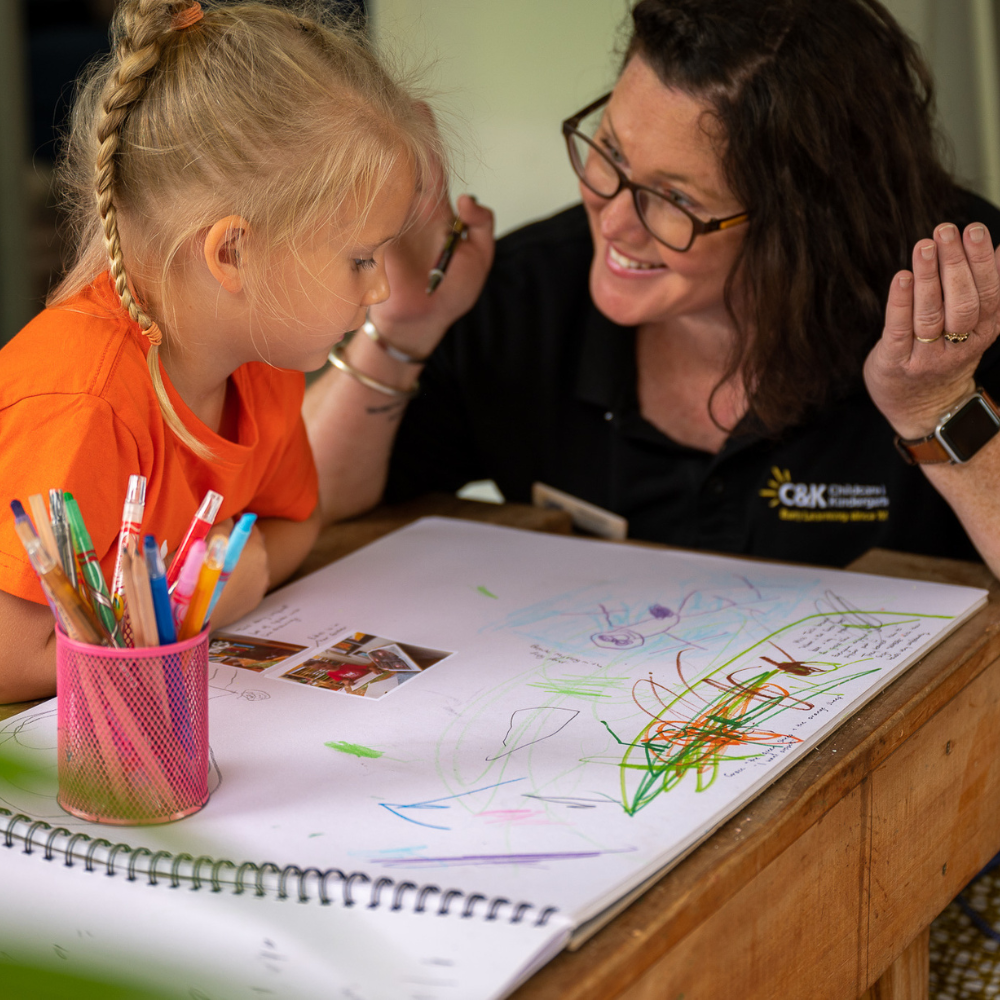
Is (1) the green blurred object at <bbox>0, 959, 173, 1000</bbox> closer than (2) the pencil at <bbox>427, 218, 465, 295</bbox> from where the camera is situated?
Yes

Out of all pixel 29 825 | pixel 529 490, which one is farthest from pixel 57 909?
pixel 529 490

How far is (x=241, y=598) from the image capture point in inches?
33.2

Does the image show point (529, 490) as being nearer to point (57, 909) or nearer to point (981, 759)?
point (981, 759)

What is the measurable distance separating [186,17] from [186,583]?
1.37ft

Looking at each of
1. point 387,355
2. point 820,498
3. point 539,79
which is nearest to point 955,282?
point 820,498

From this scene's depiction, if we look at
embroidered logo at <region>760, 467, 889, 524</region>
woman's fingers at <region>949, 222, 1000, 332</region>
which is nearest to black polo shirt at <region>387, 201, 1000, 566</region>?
embroidered logo at <region>760, 467, 889, 524</region>

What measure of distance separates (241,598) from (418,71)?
462 mm

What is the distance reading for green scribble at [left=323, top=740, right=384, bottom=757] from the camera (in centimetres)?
63

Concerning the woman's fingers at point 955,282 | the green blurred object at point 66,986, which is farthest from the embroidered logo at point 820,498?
→ the green blurred object at point 66,986

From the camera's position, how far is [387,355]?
3.89ft

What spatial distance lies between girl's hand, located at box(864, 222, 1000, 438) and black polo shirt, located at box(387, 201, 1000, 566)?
0.20 meters

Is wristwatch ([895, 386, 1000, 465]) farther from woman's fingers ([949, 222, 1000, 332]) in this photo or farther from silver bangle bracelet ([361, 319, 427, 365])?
silver bangle bracelet ([361, 319, 427, 365])

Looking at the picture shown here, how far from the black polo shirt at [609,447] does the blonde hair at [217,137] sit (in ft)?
1.71

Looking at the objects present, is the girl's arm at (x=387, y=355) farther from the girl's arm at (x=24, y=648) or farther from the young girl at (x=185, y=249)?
the girl's arm at (x=24, y=648)
